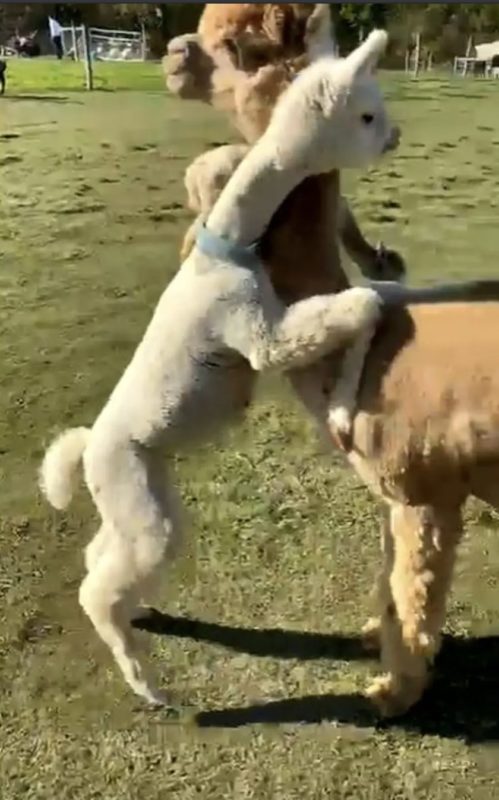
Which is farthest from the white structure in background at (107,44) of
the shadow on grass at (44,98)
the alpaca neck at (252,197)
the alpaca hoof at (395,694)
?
the alpaca hoof at (395,694)

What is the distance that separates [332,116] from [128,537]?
411 millimetres

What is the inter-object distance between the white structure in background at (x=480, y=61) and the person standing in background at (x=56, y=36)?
20.6 inches

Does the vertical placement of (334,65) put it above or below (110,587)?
above

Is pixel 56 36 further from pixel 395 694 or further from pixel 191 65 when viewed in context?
pixel 395 694

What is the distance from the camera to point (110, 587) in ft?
3.13

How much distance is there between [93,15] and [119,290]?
0.75 metres

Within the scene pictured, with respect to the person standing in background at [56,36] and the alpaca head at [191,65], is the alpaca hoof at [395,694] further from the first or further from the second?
the person standing in background at [56,36]

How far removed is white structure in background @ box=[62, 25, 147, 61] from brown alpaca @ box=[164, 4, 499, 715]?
40 centimetres

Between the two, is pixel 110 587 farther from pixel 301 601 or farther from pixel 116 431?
pixel 301 601

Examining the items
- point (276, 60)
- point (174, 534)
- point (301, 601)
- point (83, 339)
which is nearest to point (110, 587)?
point (174, 534)

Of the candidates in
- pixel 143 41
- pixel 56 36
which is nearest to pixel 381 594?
pixel 143 41

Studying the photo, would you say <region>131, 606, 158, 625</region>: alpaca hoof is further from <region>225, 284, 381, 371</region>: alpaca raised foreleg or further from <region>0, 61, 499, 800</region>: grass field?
<region>225, 284, 381, 371</region>: alpaca raised foreleg

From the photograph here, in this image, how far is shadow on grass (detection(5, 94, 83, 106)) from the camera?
5.52 feet

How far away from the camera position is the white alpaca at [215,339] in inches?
32.8
